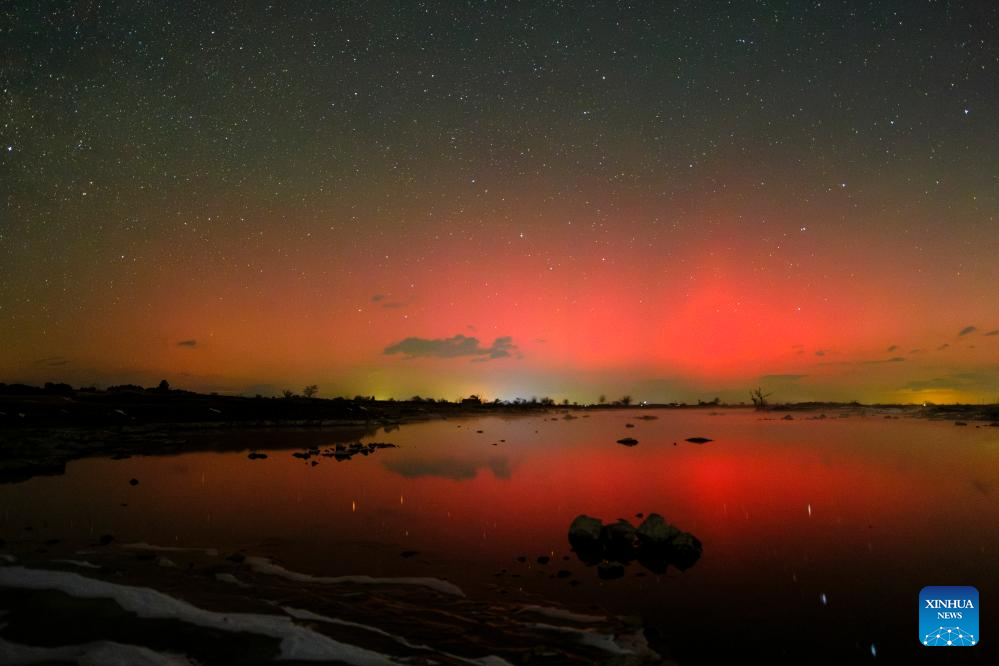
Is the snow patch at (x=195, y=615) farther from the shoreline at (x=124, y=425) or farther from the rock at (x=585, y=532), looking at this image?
the shoreline at (x=124, y=425)

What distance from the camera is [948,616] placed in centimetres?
1395

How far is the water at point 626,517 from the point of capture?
536 inches

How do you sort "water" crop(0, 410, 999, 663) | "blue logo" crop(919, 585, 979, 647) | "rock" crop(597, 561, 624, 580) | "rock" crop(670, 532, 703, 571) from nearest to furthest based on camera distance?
"blue logo" crop(919, 585, 979, 647) → "water" crop(0, 410, 999, 663) → "rock" crop(597, 561, 624, 580) → "rock" crop(670, 532, 703, 571)

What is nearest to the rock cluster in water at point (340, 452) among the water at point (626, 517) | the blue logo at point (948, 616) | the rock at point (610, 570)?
the water at point (626, 517)

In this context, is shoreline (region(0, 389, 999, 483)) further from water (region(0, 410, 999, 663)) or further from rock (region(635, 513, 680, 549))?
rock (region(635, 513, 680, 549))

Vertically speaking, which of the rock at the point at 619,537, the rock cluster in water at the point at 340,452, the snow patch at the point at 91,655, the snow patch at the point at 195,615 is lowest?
the rock cluster in water at the point at 340,452

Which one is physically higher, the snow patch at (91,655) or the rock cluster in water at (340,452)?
the snow patch at (91,655)

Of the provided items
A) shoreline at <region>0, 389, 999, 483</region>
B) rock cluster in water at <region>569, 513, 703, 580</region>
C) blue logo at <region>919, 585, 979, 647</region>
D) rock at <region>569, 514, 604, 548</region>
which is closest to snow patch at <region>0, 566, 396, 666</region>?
rock cluster in water at <region>569, 513, 703, 580</region>

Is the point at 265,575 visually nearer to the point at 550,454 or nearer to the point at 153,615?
the point at 153,615

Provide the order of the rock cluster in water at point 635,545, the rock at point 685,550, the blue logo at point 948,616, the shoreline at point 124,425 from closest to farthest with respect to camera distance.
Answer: the blue logo at point 948,616 → the rock cluster in water at point 635,545 → the rock at point 685,550 → the shoreline at point 124,425

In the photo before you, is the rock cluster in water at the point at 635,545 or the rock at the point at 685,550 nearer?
the rock cluster in water at the point at 635,545

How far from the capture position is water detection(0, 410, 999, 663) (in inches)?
536

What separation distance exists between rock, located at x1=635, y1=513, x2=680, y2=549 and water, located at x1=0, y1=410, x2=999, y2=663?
1.31m

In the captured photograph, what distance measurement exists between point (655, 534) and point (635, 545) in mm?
840
